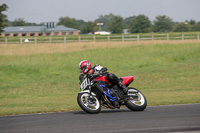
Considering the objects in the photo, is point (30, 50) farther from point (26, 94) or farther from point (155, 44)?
point (26, 94)

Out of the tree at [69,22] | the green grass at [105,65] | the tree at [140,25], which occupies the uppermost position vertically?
the tree at [69,22]

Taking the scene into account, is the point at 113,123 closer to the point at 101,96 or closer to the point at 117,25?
the point at 101,96

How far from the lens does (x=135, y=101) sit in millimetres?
10180

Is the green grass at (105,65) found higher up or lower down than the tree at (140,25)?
lower down

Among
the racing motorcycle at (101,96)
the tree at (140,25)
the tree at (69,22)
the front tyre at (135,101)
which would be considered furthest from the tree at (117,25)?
the racing motorcycle at (101,96)

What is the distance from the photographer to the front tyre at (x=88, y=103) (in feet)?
A: 31.3

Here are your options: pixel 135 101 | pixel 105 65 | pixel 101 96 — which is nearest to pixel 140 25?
pixel 105 65

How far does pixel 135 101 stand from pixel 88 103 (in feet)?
4.82

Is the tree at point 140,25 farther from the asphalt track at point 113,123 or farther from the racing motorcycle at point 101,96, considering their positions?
the asphalt track at point 113,123

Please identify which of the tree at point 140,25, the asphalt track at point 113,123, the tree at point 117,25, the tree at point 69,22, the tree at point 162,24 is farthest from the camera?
the tree at point 69,22

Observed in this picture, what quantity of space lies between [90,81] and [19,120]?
224 centimetres

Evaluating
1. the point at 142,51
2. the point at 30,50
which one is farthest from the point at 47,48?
the point at 142,51

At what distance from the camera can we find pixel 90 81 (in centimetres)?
984

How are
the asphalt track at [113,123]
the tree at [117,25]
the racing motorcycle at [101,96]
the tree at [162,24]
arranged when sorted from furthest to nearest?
the tree at [117,25] < the tree at [162,24] < the racing motorcycle at [101,96] < the asphalt track at [113,123]
